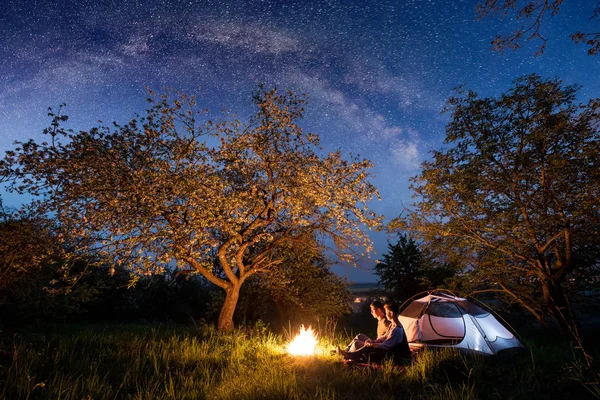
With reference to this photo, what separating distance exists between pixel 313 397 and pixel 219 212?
323 inches

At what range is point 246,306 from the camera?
25.9 metres

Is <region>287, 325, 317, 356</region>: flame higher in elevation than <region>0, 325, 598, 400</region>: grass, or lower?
higher

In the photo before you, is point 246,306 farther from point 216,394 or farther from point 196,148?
point 216,394

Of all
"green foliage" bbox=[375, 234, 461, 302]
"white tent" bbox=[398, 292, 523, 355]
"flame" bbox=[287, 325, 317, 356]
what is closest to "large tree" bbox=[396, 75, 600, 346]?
"white tent" bbox=[398, 292, 523, 355]

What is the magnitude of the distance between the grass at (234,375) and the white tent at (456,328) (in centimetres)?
161

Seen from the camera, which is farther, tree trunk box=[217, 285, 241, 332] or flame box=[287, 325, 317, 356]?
tree trunk box=[217, 285, 241, 332]

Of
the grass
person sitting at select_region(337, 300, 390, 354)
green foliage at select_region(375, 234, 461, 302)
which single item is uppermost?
green foliage at select_region(375, 234, 461, 302)

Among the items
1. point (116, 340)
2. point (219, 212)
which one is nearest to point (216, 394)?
point (116, 340)

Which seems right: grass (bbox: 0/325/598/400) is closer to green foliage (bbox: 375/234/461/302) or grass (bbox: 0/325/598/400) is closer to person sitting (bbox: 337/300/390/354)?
person sitting (bbox: 337/300/390/354)

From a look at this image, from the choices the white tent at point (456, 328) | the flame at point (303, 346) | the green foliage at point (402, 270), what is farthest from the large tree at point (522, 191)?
the green foliage at point (402, 270)

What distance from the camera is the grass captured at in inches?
213

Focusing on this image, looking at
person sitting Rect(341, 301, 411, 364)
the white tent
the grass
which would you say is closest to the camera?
the grass

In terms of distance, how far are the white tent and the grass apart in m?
1.61

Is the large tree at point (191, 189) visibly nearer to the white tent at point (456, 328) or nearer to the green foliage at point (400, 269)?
the white tent at point (456, 328)
